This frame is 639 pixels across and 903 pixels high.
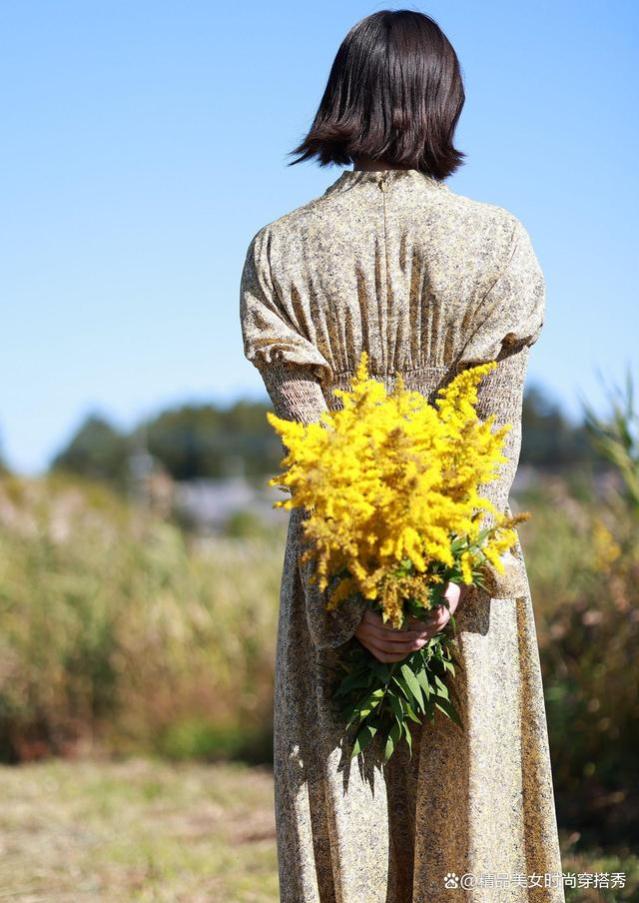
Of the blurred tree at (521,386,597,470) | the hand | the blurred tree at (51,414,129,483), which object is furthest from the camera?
the blurred tree at (51,414,129,483)

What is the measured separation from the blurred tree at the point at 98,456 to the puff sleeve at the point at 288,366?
39.7 metres

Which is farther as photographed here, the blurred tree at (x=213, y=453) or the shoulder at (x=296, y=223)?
the blurred tree at (x=213, y=453)

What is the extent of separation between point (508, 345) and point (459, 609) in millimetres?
503

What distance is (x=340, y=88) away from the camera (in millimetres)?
2109

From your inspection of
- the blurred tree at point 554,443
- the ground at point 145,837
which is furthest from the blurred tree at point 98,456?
the ground at point 145,837

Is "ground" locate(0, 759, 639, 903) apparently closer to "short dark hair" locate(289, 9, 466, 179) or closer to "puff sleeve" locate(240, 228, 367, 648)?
"puff sleeve" locate(240, 228, 367, 648)

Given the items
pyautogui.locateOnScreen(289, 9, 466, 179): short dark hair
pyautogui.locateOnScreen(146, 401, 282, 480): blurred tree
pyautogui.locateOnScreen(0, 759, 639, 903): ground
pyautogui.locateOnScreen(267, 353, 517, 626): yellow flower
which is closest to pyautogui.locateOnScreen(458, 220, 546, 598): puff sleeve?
pyautogui.locateOnScreen(267, 353, 517, 626): yellow flower

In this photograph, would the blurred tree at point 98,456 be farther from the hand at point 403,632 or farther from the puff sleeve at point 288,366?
the hand at point 403,632

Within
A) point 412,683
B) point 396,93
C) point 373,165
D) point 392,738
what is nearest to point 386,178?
point 373,165

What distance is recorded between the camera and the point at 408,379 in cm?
208

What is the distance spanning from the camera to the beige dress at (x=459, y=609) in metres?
1.98

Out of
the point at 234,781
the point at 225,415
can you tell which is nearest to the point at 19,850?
the point at 234,781

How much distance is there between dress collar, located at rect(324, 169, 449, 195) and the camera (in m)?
2.08

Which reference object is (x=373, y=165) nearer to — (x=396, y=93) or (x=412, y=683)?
(x=396, y=93)
